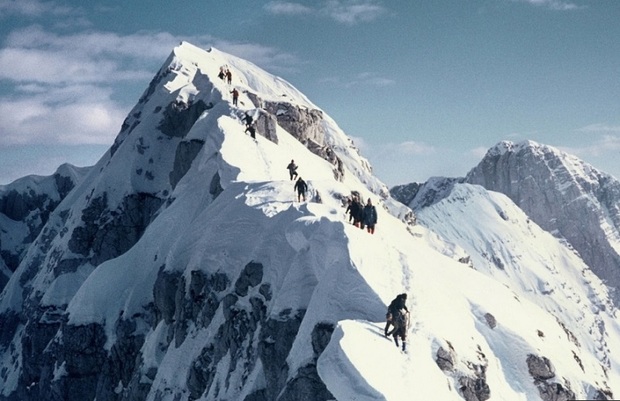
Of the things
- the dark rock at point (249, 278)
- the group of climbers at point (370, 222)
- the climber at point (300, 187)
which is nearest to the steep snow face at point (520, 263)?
the group of climbers at point (370, 222)

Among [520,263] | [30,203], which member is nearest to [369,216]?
[30,203]

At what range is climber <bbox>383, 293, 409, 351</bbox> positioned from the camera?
81.7 ft

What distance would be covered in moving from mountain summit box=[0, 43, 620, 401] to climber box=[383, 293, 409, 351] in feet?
1.88

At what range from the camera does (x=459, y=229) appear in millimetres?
178375

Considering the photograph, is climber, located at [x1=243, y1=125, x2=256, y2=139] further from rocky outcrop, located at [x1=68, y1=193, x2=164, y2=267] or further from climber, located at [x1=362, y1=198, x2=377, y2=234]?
climber, located at [x1=362, y1=198, x2=377, y2=234]

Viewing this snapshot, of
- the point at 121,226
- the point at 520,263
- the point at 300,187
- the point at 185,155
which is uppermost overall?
the point at 520,263

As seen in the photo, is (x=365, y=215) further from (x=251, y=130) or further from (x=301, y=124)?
(x=301, y=124)

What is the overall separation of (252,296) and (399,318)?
17480 millimetres

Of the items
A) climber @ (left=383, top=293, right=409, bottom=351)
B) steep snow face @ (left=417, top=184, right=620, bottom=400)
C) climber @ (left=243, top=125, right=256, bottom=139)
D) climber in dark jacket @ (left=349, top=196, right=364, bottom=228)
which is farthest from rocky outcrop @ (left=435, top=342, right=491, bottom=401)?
steep snow face @ (left=417, top=184, right=620, bottom=400)

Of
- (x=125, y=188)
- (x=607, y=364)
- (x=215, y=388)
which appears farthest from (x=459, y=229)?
(x=215, y=388)

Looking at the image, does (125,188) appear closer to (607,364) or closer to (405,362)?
(405,362)

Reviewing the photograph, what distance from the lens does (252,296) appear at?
1590 inches

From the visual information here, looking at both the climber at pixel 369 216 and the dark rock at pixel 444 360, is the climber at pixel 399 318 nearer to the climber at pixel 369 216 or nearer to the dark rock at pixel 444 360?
the dark rock at pixel 444 360

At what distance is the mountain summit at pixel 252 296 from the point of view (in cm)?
2830
